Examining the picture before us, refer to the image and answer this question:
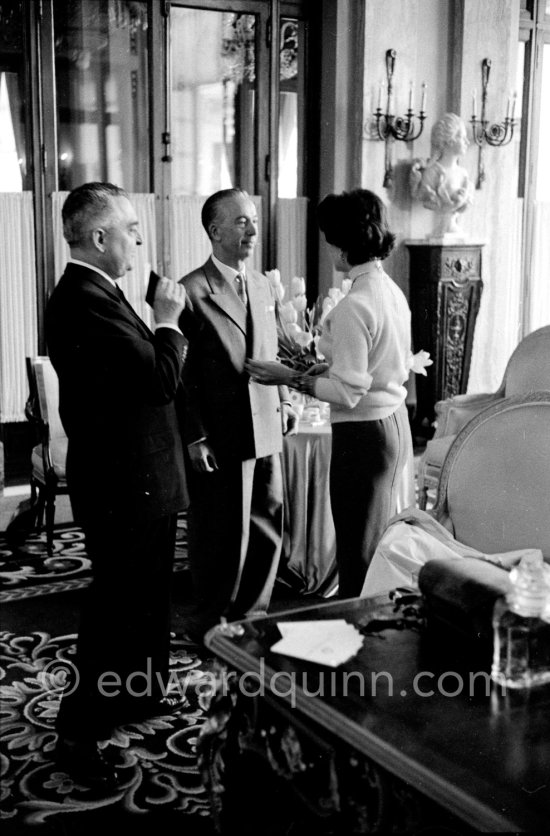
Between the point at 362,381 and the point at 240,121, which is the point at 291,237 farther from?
the point at 362,381

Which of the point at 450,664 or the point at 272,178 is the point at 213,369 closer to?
the point at 450,664

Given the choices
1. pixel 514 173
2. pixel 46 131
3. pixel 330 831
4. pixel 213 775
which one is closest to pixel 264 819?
pixel 213 775

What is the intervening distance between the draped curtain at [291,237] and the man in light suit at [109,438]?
382 centimetres

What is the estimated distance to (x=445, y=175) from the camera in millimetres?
6461

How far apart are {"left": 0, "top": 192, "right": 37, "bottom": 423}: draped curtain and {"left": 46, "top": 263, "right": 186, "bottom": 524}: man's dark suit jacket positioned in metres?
3.10

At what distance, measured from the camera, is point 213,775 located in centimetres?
181

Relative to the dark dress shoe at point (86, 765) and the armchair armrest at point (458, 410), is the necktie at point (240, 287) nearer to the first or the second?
the dark dress shoe at point (86, 765)

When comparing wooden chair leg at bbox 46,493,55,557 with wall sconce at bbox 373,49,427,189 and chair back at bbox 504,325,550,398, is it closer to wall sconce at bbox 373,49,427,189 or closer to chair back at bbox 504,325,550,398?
chair back at bbox 504,325,550,398

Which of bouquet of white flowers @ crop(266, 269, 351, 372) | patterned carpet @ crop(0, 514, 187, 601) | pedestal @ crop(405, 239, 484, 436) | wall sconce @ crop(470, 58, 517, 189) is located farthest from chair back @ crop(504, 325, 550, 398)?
wall sconce @ crop(470, 58, 517, 189)

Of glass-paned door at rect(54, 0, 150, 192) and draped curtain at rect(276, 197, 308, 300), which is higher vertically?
glass-paned door at rect(54, 0, 150, 192)

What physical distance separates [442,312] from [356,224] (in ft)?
11.8

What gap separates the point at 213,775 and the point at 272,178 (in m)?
5.01

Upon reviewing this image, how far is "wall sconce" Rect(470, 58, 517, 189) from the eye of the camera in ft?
22.2

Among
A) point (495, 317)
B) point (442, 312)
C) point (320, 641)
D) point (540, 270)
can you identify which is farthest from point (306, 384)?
point (540, 270)
